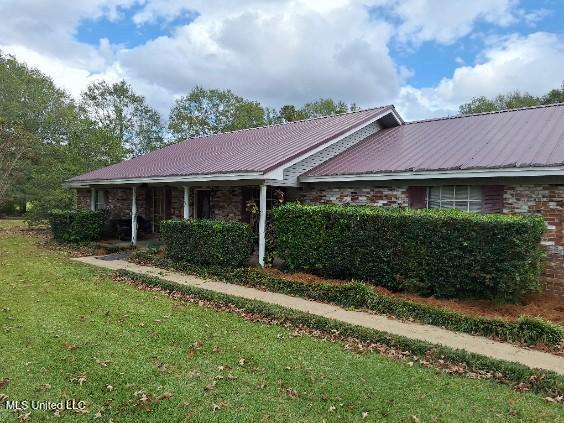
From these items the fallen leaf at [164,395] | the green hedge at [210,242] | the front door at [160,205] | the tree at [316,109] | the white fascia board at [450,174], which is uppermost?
the tree at [316,109]

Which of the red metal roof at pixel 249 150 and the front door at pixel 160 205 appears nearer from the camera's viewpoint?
the red metal roof at pixel 249 150

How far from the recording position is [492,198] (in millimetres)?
8523

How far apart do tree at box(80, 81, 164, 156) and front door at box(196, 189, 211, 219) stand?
25406mm

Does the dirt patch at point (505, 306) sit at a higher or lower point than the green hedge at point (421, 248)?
lower

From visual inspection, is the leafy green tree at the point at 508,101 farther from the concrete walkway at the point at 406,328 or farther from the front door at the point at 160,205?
the concrete walkway at the point at 406,328

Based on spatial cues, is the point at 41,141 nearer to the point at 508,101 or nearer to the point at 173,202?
the point at 173,202

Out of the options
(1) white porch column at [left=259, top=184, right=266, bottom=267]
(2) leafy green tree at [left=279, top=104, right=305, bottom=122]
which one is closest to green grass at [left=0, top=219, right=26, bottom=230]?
(1) white porch column at [left=259, top=184, right=266, bottom=267]

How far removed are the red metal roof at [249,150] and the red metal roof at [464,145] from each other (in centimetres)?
85

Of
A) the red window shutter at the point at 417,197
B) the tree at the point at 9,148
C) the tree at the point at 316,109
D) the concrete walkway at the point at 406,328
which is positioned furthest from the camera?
the tree at the point at 316,109

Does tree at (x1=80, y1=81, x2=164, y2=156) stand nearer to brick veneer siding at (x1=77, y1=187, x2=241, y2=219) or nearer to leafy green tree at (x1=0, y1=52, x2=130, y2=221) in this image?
leafy green tree at (x1=0, y1=52, x2=130, y2=221)

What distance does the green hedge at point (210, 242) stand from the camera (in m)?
10.1

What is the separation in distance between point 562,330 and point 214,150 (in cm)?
1252

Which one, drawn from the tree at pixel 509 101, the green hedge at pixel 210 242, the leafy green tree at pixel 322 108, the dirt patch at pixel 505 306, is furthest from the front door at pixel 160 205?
the leafy green tree at pixel 322 108

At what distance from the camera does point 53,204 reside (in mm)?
20234
